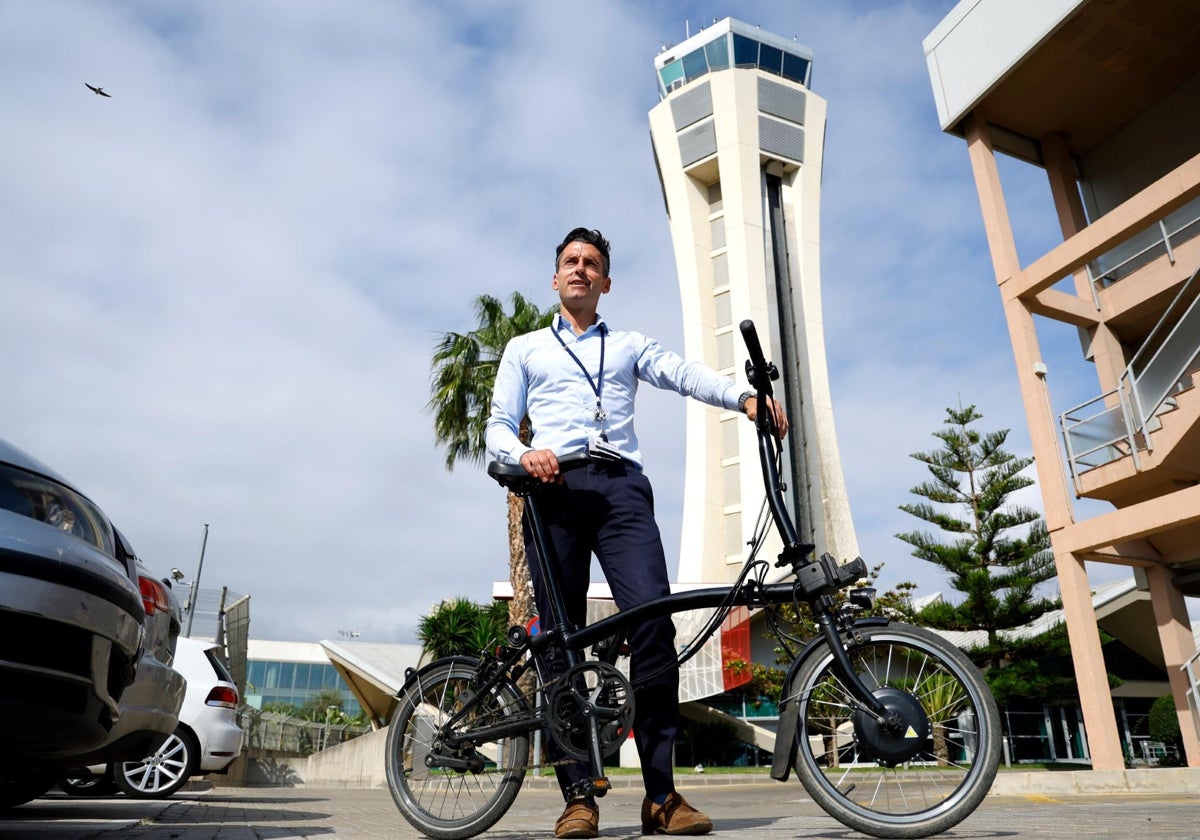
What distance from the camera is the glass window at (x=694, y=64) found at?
4681 centimetres

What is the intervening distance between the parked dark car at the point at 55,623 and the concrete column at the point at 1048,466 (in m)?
11.6

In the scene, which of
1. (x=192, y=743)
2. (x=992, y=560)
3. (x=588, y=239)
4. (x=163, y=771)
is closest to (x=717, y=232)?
(x=992, y=560)

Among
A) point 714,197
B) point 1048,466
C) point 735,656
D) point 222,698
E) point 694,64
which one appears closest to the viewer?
point 222,698

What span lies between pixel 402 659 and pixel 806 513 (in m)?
18.8

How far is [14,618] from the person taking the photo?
2145 mm

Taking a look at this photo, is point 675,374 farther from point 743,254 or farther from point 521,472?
point 743,254

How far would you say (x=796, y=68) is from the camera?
48.4 meters

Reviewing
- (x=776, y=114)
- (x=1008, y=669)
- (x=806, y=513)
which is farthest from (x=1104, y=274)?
(x=776, y=114)

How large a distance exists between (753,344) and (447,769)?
5.77 feet

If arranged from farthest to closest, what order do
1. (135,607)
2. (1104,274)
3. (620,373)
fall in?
(1104,274)
(620,373)
(135,607)

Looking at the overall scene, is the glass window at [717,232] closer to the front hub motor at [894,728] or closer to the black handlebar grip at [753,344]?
the black handlebar grip at [753,344]

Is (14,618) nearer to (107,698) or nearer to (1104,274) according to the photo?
(107,698)

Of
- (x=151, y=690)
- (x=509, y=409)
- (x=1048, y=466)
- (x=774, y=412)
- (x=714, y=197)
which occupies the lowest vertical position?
(x=151, y=690)

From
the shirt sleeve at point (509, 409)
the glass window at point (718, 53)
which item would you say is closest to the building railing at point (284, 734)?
the shirt sleeve at point (509, 409)
